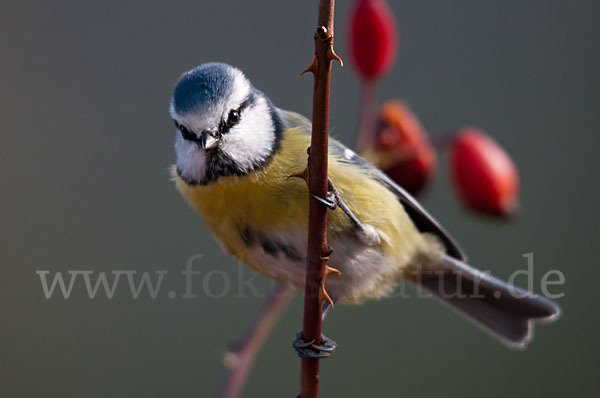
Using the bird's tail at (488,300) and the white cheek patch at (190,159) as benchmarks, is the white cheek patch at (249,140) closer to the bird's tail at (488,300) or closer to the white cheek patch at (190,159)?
the white cheek patch at (190,159)

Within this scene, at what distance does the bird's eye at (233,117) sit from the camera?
1.41 metres

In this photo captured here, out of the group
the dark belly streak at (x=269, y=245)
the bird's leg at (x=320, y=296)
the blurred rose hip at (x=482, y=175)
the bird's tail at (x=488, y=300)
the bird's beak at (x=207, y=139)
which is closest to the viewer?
the bird's leg at (x=320, y=296)

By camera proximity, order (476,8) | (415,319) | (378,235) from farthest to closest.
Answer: (476,8), (415,319), (378,235)

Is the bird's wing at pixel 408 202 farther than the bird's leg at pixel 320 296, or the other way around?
the bird's wing at pixel 408 202

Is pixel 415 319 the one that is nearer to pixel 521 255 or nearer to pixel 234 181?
pixel 521 255

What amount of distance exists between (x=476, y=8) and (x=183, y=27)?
137cm

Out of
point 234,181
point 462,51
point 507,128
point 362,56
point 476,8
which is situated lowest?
point 234,181

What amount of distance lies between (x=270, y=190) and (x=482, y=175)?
473mm

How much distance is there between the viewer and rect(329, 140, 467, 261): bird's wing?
1.56m

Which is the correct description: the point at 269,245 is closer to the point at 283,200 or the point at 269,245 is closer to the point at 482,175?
the point at 283,200

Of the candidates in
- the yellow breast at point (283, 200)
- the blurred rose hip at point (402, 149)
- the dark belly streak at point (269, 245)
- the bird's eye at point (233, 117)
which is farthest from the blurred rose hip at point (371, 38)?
the dark belly streak at point (269, 245)

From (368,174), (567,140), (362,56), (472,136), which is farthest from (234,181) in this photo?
(567,140)

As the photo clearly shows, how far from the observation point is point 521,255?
2.83 m

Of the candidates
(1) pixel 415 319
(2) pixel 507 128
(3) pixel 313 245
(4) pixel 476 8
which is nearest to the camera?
(3) pixel 313 245
